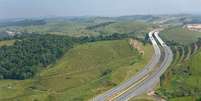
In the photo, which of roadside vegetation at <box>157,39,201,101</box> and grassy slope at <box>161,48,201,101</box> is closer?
roadside vegetation at <box>157,39,201,101</box>

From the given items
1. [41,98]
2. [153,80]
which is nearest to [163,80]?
[153,80]

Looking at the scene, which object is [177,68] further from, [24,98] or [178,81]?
[24,98]

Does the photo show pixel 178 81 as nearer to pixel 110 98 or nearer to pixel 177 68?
pixel 177 68

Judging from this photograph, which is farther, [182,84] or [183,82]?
[183,82]

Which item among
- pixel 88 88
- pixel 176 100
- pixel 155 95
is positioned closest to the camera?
pixel 176 100

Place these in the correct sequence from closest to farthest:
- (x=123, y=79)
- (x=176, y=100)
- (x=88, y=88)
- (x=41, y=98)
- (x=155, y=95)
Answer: (x=176, y=100), (x=155, y=95), (x=41, y=98), (x=88, y=88), (x=123, y=79)

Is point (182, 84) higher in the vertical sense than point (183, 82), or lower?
lower

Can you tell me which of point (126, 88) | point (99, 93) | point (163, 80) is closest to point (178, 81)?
point (163, 80)

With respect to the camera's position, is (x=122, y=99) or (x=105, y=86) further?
(x=105, y=86)

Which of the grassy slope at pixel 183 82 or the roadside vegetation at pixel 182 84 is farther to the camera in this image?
the grassy slope at pixel 183 82
